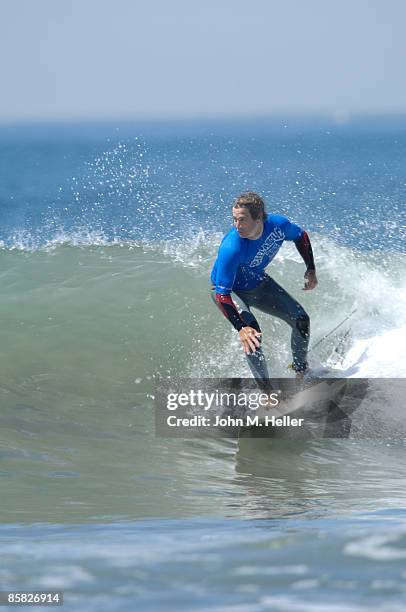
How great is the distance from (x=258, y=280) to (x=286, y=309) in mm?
355

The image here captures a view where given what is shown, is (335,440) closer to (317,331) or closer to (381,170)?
(317,331)

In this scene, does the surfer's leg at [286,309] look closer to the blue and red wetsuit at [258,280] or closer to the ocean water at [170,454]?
the blue and red wetsuit at [258,280]

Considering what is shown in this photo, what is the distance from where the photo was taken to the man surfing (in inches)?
264

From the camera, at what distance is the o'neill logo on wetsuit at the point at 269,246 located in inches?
277

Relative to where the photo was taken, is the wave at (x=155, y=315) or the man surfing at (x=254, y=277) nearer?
the man surfing at (x=254, y=277)

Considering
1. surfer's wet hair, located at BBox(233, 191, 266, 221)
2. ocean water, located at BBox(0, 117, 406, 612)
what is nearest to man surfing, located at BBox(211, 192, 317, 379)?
surfer's wet hair, located at BBox(233, 191, 266, 221)

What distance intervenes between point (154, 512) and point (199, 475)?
4.11ft

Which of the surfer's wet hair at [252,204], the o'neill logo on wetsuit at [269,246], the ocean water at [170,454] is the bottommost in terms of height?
the ocean water at [170,454]

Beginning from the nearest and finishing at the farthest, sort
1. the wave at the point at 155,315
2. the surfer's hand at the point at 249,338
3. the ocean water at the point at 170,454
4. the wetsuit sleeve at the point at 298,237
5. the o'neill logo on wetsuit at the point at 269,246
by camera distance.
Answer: the ocean water at the point at 170,454
the surfer's hand at the point at 249,338
the o'neill logo on wetsuit at the point at 269,246
the wetsuit sleeve at the point at 298,237
the wave at the point at 155,315

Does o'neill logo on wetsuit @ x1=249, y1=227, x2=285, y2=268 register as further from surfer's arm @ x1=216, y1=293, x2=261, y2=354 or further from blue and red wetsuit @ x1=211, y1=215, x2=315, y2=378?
surfer's arm @ x1=216, y1=293, x2=261, y2=354

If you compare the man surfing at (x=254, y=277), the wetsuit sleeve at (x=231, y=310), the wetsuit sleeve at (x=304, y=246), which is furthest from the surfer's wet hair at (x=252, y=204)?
the wetsuit sleeve at (x=304, y=246)

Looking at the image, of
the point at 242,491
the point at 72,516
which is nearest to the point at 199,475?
the point at 242,491

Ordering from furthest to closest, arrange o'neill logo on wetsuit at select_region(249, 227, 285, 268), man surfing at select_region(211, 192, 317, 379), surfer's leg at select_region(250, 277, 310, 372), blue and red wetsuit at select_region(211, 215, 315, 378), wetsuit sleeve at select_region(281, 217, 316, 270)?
surfer's leg at select_region(250, 277, 310, 372) → wetsuit sleeve at select_region(281, 217, 316, 270) → o'neill logo on wetsuit at select_region(249, 227, 285, 268) → blue and red wetsuit at select_region(211, 215, 315, 378) → man surfing at select_region(211, 192, 317, 379)

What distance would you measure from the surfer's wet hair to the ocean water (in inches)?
73.5
